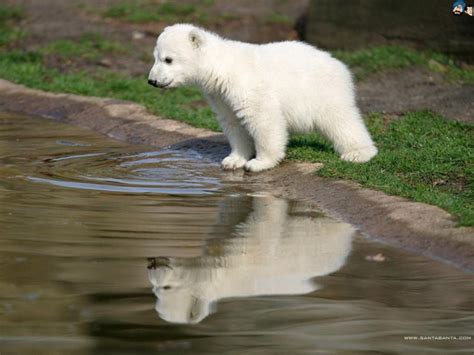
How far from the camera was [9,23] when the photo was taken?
17422 millimetres

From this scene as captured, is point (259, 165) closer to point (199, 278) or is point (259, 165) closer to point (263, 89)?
point (263, 89)

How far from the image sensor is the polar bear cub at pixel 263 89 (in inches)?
332

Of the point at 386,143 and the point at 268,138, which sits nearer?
the point at 268,138

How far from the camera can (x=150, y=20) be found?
57.0 feet

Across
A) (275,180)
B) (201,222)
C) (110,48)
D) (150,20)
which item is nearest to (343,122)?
(275,180)

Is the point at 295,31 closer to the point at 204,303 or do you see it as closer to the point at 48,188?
the point at 48,188

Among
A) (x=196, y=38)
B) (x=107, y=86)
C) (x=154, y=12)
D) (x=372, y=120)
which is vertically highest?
(x=196, y=38)

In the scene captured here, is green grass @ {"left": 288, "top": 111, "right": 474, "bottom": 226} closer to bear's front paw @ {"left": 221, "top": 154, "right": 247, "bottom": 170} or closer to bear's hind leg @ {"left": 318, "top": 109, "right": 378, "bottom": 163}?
bear's hind leg @ {"left": 318, "top": 109, "right": 378, "bottom": 163}

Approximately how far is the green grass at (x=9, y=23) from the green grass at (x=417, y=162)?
7.88 metres

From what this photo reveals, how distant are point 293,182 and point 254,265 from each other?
267cm

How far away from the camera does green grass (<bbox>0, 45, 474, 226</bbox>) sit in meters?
7.66

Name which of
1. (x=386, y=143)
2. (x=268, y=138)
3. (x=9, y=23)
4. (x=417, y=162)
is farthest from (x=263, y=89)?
(x=9, y=23)

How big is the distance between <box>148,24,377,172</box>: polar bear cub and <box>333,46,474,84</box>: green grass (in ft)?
15.3

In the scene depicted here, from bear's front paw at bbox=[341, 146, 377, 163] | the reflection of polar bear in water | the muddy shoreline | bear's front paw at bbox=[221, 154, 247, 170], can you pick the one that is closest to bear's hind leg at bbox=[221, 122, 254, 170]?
bear's front paw at bbox=[221, 154, 247, 170]
